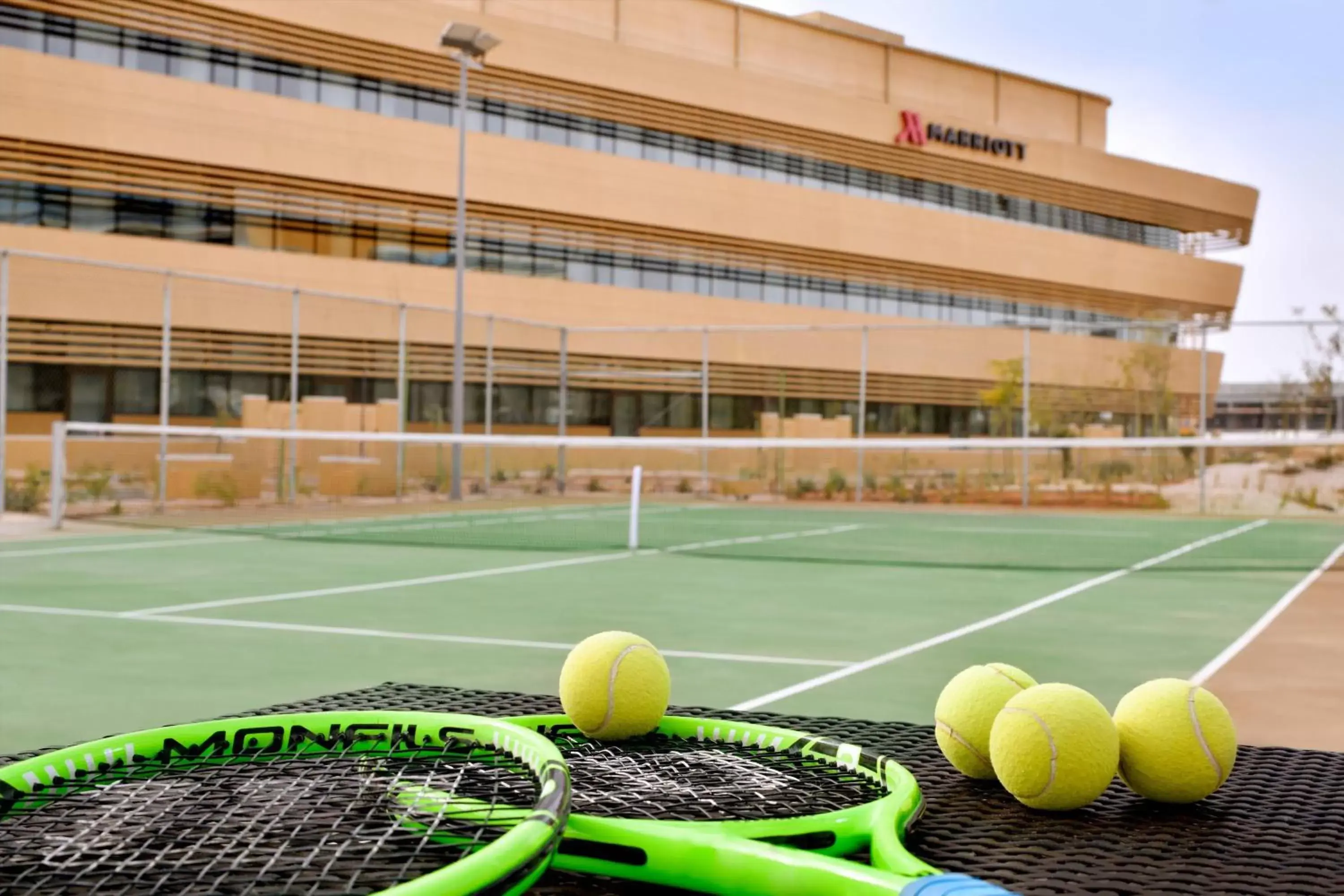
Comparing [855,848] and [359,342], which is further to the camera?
[359,342]

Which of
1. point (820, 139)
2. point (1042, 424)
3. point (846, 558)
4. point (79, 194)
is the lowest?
point (846, 558)

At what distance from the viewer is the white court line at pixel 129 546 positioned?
10.9m

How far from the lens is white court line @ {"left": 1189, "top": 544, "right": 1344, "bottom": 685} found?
5824 mm

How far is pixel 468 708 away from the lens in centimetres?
328

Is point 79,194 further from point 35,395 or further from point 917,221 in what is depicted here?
point 917,221

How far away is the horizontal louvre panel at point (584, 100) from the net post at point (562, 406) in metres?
7.55

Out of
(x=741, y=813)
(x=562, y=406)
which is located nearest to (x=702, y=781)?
(x=741, y=813)

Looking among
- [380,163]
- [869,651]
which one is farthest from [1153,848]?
[380,163]

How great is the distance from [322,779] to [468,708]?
0.88 m

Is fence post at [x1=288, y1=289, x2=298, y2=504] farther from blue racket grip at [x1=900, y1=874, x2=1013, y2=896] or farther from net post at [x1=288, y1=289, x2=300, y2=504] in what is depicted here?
blue racket grip at [x1=900, y1=874, x2=1013, y2=896]

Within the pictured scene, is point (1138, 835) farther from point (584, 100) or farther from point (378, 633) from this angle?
point (584, 100)

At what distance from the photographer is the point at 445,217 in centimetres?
2836

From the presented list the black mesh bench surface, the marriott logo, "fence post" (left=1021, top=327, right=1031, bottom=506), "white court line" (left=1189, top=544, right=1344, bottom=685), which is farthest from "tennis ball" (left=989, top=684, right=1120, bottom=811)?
the marriott logo

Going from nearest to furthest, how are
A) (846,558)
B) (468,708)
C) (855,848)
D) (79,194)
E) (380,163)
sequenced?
(855,848), (468,708), (846,558), (79,194), (380,163)
